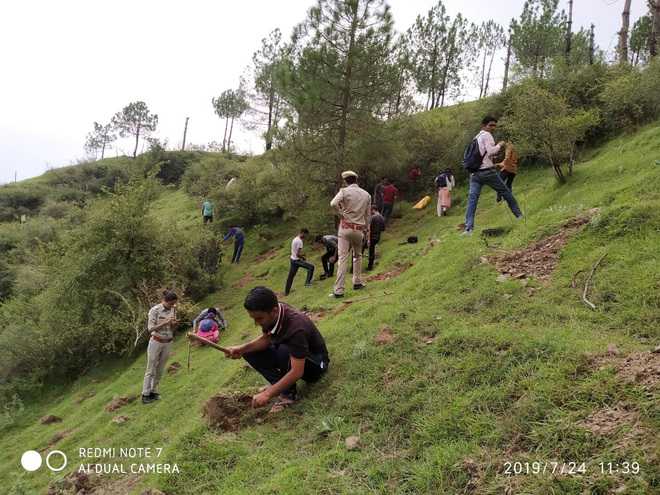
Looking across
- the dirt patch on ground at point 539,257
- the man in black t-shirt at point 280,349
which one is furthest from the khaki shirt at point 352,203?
the man in black t-shirt at point 280,349

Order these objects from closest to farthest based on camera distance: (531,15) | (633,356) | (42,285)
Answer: (633,356), (42,285), (531,15)

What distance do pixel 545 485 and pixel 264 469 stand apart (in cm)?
222

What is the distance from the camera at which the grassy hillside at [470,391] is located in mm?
2934

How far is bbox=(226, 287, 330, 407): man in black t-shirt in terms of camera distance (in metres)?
4.14

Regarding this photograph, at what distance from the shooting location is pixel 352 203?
24.3ft

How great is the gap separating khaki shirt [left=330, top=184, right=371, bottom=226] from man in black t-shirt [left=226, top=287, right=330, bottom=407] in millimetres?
3211

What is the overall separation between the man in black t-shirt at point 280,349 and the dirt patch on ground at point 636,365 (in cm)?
250

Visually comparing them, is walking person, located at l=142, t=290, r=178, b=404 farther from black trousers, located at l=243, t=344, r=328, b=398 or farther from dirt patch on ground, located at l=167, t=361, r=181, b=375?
black trousers, located at l=243, t=344, r=328, b=398

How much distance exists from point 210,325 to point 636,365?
950cm

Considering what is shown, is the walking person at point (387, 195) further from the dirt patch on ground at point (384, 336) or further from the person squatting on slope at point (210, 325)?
the dirt patch on ground at point (384, 336)

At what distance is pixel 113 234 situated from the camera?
14.5 metres

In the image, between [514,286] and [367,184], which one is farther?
[367,184]

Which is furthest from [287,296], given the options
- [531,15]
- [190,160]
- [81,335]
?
[190,160]

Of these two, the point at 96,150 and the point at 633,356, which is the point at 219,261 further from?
the point at 96,150
